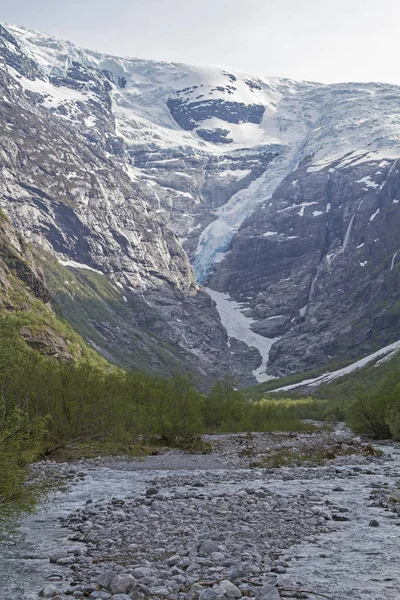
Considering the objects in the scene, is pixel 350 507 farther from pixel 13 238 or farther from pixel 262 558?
pixel 13 238

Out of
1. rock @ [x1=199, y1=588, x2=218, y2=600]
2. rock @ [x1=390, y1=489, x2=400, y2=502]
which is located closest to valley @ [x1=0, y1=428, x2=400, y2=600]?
rock @ [x1=199, y1=588, x2=218, y2=600]

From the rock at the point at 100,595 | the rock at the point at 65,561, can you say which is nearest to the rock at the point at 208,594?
the rock at the point at 100,595

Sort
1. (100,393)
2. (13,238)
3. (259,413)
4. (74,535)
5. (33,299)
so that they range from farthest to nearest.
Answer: (13,238) → (33,299) → (259,413) → (100,393) → (74,535)

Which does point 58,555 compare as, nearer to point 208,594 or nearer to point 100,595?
point 100,595

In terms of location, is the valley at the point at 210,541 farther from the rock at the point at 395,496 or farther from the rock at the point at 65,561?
the rock at the point at 395,496

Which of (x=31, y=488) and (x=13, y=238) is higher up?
(x=13, y=238)

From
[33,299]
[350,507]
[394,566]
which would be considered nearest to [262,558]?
[394,566]
